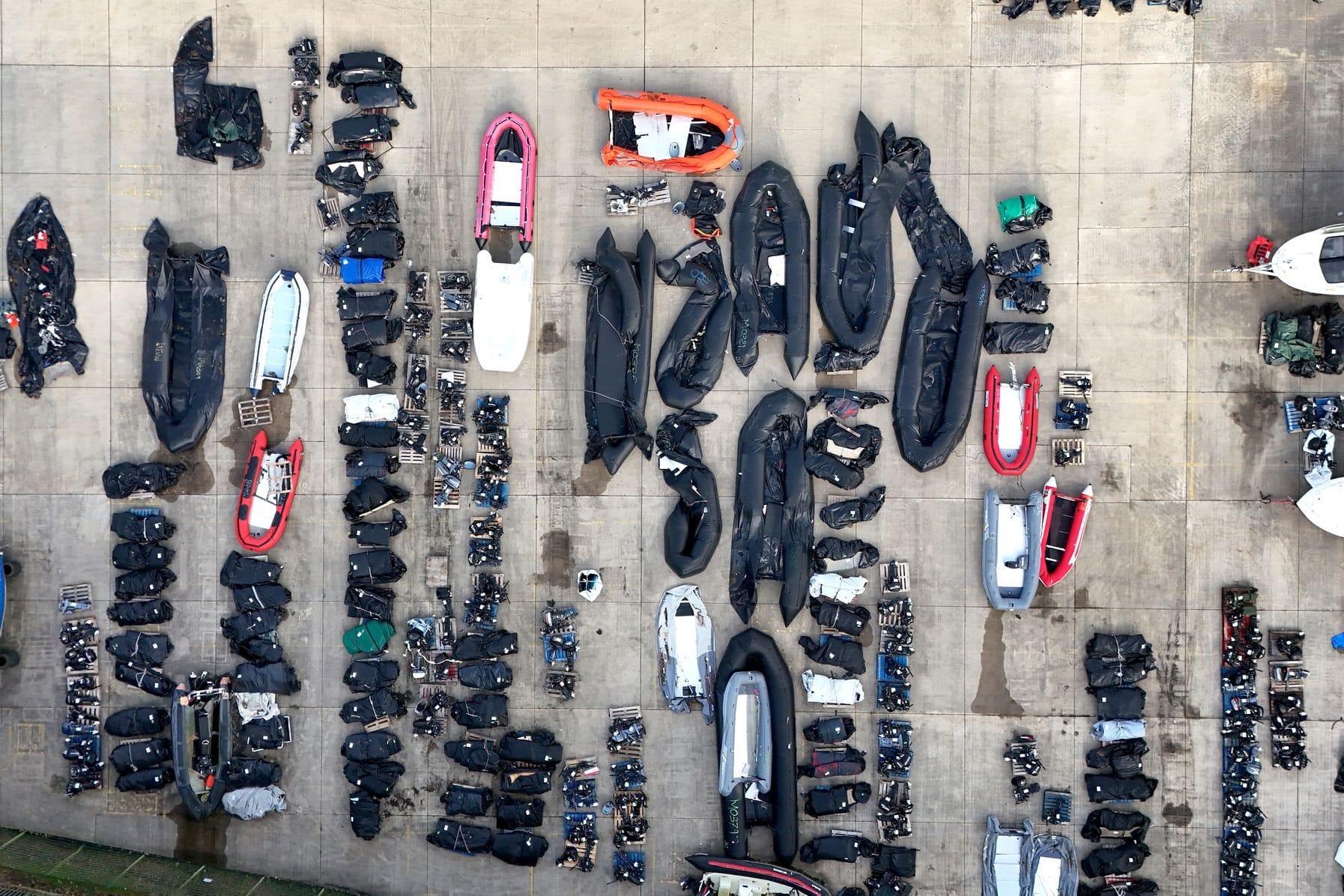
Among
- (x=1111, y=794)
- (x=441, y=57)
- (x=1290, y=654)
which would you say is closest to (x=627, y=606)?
(x=1111, y=794)

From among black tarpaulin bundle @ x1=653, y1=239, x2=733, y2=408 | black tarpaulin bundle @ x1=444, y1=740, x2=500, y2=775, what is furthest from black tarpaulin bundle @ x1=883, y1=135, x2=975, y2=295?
black tarpaulin bundle @ x1=444, y1=740, x2=500, y2=775

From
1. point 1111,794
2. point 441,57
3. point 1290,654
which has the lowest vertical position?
point 1111,794

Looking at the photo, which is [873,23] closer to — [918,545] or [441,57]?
[441,57]

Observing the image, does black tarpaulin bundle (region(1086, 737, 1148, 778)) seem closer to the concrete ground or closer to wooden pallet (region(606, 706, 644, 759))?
the concrete ground

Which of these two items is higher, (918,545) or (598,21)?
(598,21)

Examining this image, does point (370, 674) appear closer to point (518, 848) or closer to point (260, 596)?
point (260, 596)

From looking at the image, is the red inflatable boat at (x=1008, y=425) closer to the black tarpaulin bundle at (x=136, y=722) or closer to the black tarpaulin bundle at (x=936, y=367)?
the black tarpaulin bundle at (x=936, y=367)

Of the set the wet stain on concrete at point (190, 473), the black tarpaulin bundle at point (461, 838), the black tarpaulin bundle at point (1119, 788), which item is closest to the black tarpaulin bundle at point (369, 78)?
the wet stain on concrete at point (190, 473)
